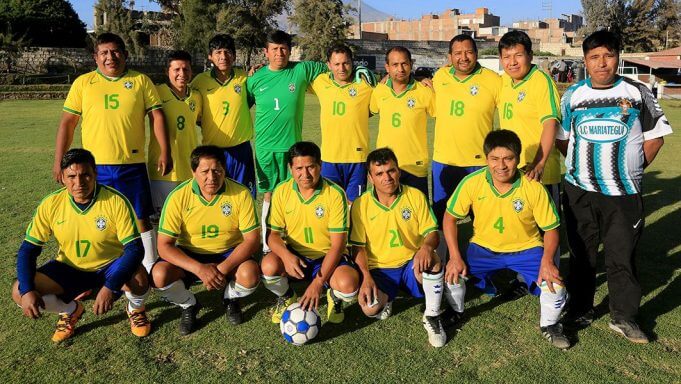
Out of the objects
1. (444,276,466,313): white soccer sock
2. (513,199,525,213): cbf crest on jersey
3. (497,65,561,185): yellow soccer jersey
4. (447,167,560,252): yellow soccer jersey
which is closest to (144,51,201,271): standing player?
(447,167,560,252): yellow soccer jersey

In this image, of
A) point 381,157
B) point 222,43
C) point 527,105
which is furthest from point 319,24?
point 381,157

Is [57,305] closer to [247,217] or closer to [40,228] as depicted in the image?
[40,228]

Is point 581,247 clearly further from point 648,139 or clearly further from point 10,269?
point 10,269

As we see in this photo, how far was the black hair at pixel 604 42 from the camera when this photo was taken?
3.57 metres

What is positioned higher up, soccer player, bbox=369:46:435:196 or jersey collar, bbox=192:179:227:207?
soccer player, bbox=369:46:435:196

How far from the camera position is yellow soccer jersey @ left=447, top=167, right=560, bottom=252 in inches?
154

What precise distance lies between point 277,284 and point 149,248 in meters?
1.46

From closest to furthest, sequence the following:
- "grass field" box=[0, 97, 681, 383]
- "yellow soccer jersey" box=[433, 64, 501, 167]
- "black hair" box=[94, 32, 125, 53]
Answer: "grass field" box=[0, 97, 681, 383], "black hair" box=[94, 32, 125, 53], "yellow soccer jersey" box=[433, 64, 501, 167]

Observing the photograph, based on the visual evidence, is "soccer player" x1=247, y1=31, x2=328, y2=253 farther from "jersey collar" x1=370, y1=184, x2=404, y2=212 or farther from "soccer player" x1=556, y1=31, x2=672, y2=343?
"soccer player" x1=556, y1=31, x2=672, y2=343

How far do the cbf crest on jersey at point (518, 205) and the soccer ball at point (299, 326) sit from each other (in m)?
1.62

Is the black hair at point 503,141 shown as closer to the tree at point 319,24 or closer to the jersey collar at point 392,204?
the jersey collar at point 392,204

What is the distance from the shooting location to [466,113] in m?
4.65

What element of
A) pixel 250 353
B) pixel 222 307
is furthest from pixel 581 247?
pixel 222 307

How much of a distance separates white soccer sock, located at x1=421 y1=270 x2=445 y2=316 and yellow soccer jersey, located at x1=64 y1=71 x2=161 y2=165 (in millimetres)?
2642
